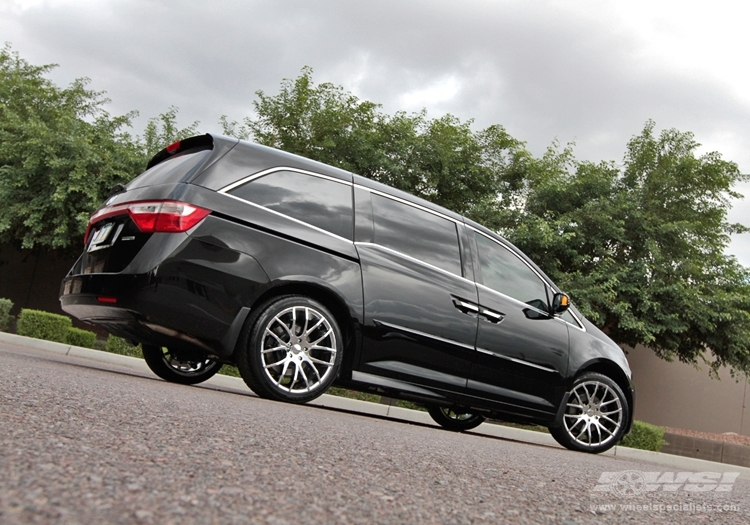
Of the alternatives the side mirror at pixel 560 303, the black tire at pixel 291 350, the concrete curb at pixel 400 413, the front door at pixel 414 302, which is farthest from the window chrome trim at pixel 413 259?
the concrete curb at pixel 400 413

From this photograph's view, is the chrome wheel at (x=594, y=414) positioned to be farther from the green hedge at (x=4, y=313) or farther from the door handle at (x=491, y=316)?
the green hedge at (x=4, y=313)

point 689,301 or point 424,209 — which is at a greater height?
point 689,301

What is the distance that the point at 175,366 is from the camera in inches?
246

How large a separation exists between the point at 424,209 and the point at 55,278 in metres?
21.6

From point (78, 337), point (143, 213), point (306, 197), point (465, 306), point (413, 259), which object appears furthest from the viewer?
point (78, 337)

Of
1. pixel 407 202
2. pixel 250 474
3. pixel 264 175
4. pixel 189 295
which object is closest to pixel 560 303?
pixel 407 202

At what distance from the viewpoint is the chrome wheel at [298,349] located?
15.9ft

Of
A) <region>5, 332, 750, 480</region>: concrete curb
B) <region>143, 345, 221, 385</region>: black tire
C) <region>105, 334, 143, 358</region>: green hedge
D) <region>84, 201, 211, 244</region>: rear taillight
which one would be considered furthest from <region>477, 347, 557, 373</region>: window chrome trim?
<region>105, 334, 143, 358</region>: green hedge

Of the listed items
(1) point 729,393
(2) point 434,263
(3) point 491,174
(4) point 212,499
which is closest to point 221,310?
(2) point 434,263

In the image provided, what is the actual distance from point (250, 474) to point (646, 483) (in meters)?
2.49

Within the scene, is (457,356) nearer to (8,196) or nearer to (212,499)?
(212,499)

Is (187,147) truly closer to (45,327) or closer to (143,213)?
(143,213)

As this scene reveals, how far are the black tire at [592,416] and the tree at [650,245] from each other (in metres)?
8.82

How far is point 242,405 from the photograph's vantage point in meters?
4.26
